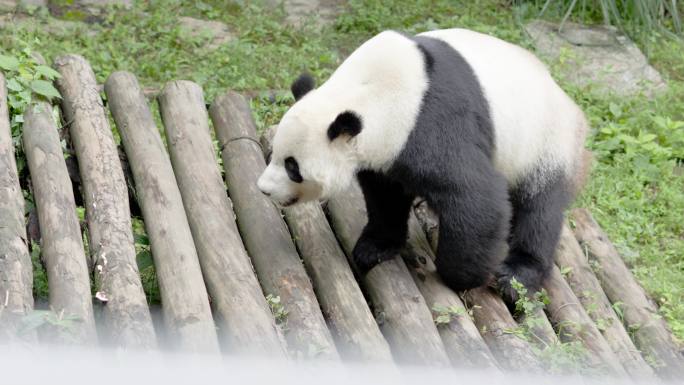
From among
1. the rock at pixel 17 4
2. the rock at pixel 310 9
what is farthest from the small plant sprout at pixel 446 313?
the rock at pixel 17 4

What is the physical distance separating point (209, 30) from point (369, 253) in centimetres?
346

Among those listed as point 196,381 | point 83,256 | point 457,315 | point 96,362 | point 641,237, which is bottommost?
point 641,237

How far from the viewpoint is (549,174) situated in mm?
3980

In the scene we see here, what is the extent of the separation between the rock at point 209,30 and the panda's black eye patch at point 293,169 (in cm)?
330

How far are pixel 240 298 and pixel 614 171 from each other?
313 cm

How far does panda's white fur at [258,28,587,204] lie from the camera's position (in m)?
3.54

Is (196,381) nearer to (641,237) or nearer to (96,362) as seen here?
(96,362)

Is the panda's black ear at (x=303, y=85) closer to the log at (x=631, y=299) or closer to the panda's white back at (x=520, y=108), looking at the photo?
the panda's white back at (x=520, y=108)

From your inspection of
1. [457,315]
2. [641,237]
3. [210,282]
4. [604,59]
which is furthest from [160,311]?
[604,59]

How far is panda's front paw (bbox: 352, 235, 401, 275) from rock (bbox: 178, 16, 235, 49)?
3205 mm

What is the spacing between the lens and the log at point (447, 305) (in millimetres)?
3479

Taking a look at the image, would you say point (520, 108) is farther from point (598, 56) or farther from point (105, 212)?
point (598, 56)

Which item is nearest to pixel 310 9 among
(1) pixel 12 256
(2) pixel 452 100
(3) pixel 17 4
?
(3) pixel 17 4

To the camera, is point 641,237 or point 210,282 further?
point 641,237
